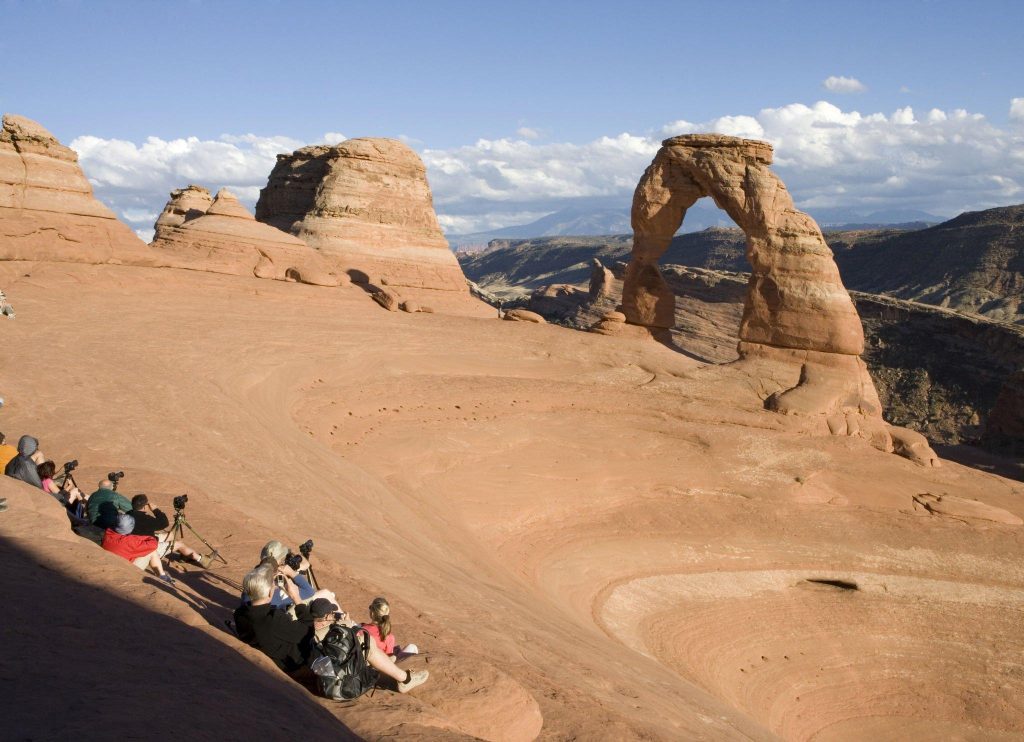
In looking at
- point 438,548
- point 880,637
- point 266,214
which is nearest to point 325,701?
point 438,548

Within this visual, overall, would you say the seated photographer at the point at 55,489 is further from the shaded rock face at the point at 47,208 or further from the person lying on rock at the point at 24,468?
the shaded rock face at the point at 47,208

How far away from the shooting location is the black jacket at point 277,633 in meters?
5.68

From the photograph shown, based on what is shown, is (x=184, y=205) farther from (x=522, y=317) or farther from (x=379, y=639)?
(x=379, y=639)

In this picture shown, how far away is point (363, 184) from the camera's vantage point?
31.6 meters

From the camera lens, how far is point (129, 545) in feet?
23.1

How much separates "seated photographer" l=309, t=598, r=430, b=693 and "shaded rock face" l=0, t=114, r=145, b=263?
15.3 metres

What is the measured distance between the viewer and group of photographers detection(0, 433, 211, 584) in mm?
7070

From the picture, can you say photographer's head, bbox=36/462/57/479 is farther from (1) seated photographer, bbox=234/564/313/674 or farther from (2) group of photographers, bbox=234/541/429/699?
(1) seated photographer, bbox=234/564/313/674

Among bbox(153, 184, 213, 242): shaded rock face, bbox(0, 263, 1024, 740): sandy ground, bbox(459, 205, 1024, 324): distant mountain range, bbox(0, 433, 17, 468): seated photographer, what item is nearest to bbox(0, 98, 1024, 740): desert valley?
bbox(0, 263, 1024, 740): sandy ground

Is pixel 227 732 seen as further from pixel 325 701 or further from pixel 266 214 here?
pixel 266 214

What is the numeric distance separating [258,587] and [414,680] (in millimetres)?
1274

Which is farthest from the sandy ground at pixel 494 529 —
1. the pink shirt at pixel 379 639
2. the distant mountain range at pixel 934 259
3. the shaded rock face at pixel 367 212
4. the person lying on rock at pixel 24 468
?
the distant mountain range at pixel 934 259

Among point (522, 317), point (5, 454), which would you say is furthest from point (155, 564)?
point (522, 317)

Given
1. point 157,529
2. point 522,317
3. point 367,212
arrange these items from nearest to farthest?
point 157,529 < point 522,317 < point 367,212
